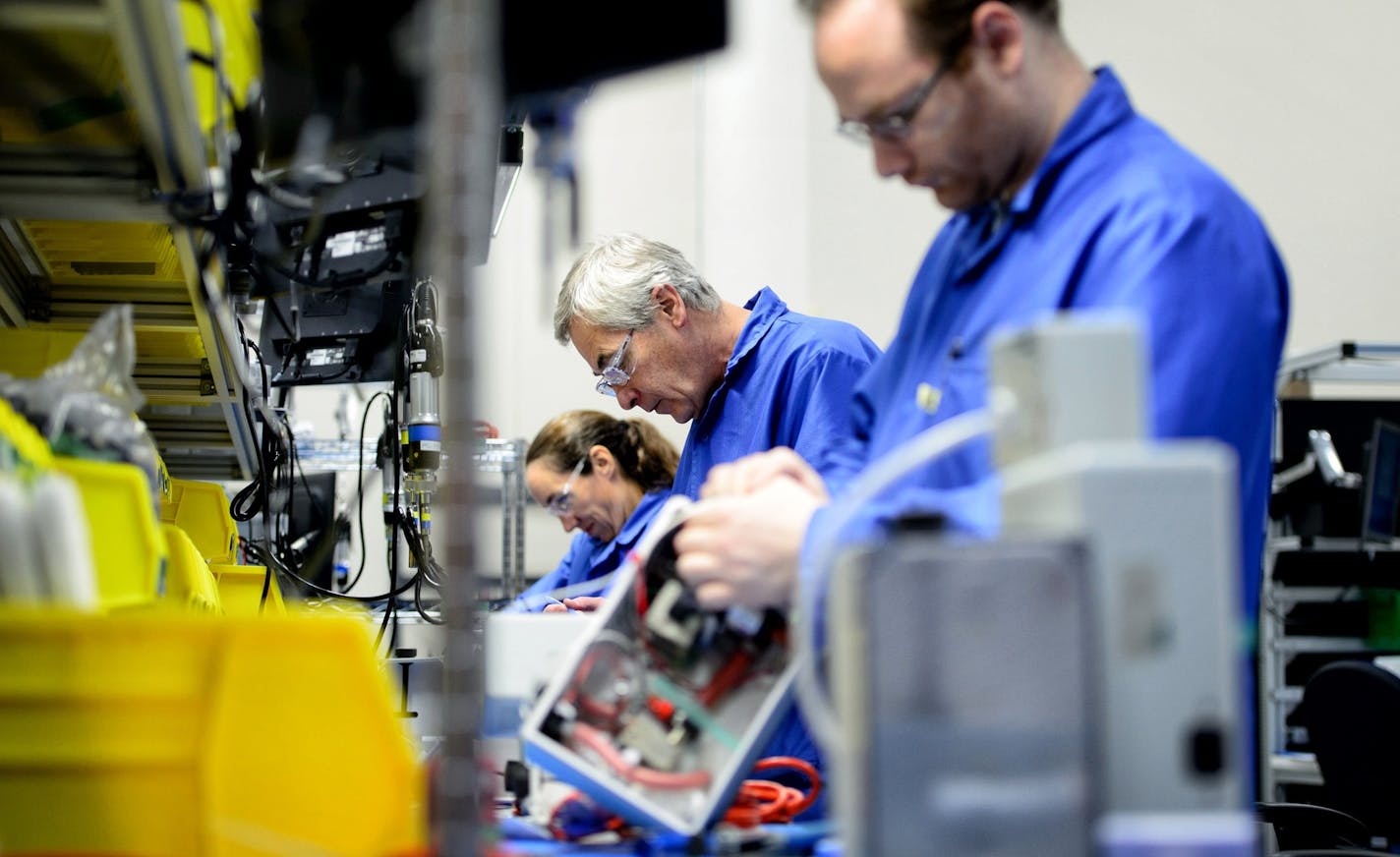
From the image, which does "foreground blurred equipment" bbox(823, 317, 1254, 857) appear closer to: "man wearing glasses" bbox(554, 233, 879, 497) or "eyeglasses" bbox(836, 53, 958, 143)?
"eyeglasses" bbox(836, 53, 958, 143)

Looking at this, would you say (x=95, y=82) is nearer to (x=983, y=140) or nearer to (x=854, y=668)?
(x=983, y=140)

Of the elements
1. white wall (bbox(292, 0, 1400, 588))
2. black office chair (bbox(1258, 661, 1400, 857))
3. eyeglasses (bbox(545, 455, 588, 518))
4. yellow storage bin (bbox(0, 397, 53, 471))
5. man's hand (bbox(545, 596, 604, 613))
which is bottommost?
black office chair (bbox(1258, 661, 1400, 857))

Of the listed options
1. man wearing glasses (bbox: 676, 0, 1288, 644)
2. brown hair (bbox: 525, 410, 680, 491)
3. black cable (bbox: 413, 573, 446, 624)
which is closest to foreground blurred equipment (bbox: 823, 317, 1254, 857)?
man wearing glasses (bbox: 676, 0, 1288, 644)

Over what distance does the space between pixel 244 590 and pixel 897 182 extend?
13.2ft

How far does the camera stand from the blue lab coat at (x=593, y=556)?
2.79m

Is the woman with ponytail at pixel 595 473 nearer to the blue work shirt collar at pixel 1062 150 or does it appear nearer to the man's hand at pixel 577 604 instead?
the man's hand at pixel 577 604

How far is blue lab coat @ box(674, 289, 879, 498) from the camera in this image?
232 cm

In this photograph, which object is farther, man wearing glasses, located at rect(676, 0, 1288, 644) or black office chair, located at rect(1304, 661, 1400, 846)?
black office chair, located at rect(1304, 661, 1400, 846)

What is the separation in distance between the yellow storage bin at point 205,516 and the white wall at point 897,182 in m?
2.47

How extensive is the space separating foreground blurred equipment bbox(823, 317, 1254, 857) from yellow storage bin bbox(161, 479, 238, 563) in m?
2.04

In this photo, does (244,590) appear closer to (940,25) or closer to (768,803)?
(768,803)

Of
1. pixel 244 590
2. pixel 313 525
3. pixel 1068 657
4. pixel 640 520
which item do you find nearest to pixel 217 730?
pixel 1068 657

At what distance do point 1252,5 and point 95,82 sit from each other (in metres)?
5.95

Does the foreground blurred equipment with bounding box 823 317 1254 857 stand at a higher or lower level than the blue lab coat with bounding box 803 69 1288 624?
lower
